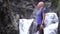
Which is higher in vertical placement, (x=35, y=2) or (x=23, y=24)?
(x=35, y=2)

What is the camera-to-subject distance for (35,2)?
4023mm

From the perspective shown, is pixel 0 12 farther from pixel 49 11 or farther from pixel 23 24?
pixel 49 11

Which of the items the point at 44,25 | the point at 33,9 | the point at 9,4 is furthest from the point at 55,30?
the point at 9,4

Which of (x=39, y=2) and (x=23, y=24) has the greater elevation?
(x=39, y=2)

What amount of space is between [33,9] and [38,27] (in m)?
0.31

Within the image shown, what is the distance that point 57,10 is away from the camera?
3980 millimetres

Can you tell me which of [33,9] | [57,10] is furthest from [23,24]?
[57,10]

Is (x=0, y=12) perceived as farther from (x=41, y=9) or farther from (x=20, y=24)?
(x=41, y=9)

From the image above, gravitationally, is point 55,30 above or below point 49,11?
below

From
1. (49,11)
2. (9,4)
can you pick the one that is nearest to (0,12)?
(9,4)

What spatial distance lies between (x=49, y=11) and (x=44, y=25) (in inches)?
9.8

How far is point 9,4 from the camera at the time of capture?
13.5 ft

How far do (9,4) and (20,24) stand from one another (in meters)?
0.39

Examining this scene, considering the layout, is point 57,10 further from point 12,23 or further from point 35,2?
point 12,23
